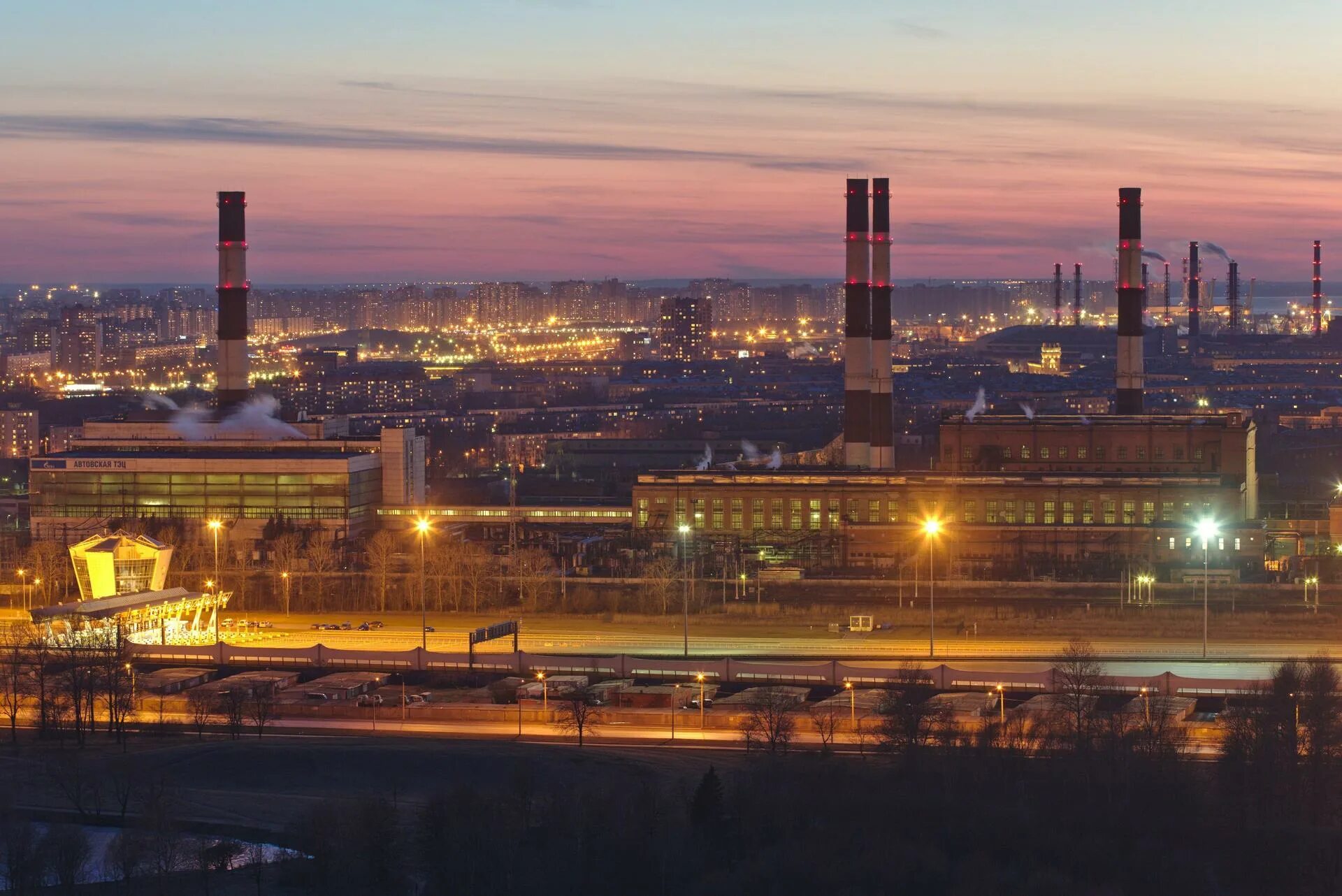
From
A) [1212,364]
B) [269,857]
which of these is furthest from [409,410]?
[269,857]

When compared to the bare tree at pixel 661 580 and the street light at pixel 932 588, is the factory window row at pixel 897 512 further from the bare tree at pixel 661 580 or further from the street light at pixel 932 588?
the bare tree at pixel 661 580

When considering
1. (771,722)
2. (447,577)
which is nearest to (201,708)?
(771,722)

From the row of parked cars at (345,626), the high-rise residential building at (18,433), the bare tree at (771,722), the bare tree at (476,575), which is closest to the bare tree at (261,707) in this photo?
the bare tree at (771,722)

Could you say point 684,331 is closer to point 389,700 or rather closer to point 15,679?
point 389,700

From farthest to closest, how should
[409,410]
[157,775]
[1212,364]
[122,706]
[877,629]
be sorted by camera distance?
[1212,364], [409,410], [877,629], [122,706], [157,775]

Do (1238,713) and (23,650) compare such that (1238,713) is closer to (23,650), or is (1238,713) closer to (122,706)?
(122,706)

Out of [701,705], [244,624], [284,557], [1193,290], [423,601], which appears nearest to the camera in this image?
[701,705]
